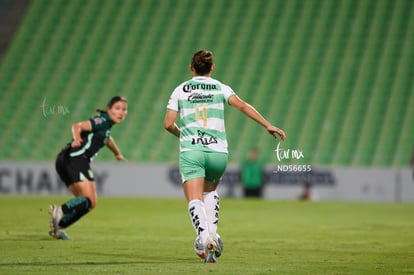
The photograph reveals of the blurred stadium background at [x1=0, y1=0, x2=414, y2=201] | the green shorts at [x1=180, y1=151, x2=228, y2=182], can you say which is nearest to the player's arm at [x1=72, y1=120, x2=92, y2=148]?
the green shorts at [x1=180, y1=151, x2=228, y2=182]

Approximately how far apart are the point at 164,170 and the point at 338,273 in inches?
624

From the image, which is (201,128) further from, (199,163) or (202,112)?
(199,163)

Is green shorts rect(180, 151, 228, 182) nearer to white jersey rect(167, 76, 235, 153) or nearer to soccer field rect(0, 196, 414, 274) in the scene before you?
white jersey rect(167, 76, 235, 153)

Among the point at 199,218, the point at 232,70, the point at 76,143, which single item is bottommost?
the point at 199,218

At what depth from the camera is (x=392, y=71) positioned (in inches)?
1092

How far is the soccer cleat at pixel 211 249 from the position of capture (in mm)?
7934

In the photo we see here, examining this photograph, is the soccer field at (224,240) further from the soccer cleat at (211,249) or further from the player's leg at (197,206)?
the player's leg at (197,206)

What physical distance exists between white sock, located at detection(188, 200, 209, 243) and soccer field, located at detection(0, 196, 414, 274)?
29 centimetres

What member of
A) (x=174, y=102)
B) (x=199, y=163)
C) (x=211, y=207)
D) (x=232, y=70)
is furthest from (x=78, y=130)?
(x=232, y=70)

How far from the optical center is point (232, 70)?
2852 cm

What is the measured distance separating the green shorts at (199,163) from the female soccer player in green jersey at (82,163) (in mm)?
2976

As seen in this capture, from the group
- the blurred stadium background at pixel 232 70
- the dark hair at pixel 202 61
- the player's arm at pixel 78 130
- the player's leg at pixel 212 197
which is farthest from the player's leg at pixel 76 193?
the blurred stadium background at pixel 232 70

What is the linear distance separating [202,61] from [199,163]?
3.08 ft

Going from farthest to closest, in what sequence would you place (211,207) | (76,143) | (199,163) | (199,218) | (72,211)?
(72,211) < (76,143) < (211,207) < (199,163) < (199,218)
